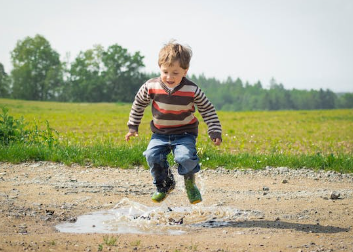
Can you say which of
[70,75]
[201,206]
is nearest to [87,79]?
[70,75]

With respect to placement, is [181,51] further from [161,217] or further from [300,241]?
[300,241]

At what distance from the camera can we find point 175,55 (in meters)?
5.12

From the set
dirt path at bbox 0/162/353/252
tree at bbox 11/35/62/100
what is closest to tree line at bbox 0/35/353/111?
tree at bbox 11/35/62/100

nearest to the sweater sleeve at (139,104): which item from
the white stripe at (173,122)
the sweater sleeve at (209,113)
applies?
the white stripe at (173,122)

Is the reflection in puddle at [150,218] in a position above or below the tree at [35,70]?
below

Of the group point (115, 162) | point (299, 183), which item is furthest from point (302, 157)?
point (115, 162)

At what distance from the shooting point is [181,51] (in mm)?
5191

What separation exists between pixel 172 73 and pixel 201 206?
1.68 meters

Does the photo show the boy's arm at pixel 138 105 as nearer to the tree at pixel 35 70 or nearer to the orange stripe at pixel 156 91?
the orange stripe at pixel 156 91

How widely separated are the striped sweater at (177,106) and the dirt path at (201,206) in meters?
1.01

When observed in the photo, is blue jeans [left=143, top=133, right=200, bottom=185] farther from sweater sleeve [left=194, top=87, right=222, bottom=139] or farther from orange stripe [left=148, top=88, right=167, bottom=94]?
orange stripe [left=148, top=88, right=167, bottom=94]

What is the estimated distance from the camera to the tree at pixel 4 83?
5706cm

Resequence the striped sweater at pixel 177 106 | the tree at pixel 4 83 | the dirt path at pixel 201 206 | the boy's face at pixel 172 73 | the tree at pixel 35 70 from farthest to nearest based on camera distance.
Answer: the tree at pixel 35 70 < the tree at pixel 4 83 < the striped sweater at pixel 177 106 < the boy's face at pixel 172 73 < the dirt path at pixel 201 206

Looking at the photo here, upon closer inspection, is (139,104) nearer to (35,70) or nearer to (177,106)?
(177,106)
